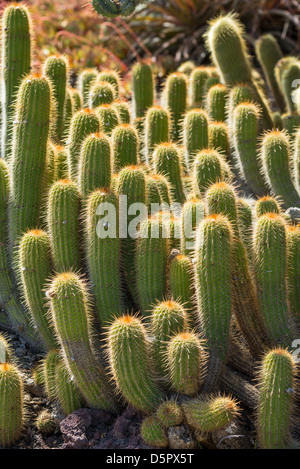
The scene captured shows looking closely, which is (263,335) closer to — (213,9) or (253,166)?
(253,166)

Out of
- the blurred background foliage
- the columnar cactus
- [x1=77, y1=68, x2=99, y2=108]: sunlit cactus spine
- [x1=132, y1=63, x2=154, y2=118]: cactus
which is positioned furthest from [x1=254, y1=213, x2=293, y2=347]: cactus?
the blurred background foliage

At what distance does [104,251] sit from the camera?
346 cm

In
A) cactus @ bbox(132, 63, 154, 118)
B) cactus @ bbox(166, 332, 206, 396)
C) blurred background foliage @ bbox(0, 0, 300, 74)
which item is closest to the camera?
cactus @ bbox(166, 332, 206, 396)

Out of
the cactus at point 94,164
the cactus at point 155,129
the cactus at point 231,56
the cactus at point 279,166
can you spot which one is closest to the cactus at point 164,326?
the cactus at point 94,164

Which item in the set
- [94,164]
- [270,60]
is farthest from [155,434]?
[270,60]

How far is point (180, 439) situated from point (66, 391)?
0.72m

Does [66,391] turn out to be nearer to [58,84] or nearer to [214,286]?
[214,286]

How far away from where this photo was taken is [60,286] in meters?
3.07

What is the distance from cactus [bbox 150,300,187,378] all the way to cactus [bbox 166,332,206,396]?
0.10m

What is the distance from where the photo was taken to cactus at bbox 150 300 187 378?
314 centimetres

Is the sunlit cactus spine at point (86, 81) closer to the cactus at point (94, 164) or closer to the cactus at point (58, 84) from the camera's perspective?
the cactus at point (58, 84)

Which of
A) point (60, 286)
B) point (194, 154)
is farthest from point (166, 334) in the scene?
point (194, 154)

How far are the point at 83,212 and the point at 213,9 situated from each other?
17.2 feet

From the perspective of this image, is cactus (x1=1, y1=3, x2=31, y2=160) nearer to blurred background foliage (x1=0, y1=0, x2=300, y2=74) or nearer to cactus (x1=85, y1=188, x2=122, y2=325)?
cactus (x1=85, y1=188, x2=122, y2=325)
